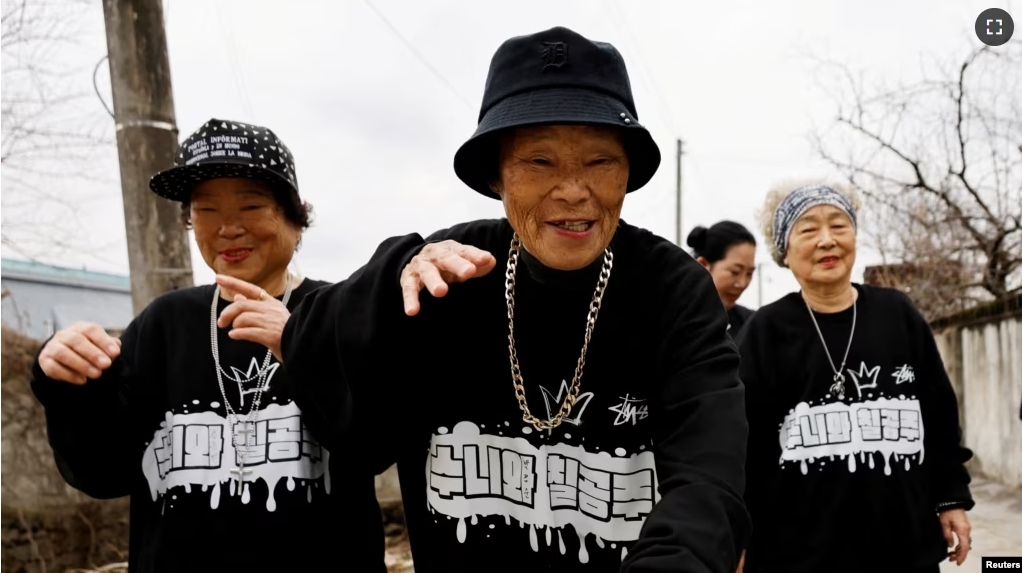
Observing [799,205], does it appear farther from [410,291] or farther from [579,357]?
[410,291]

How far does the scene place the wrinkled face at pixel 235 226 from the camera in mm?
1886

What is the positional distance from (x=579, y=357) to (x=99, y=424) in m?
1.16

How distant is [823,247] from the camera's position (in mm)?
2562

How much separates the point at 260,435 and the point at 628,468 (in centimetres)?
92

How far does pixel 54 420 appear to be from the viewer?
1644 millimetres

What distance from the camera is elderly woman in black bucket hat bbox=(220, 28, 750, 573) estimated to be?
133 cm

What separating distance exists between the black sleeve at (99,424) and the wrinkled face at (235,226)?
0.29 meters

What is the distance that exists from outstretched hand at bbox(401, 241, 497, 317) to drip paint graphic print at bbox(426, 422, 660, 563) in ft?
1.27

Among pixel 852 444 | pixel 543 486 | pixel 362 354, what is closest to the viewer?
pixel 362 354

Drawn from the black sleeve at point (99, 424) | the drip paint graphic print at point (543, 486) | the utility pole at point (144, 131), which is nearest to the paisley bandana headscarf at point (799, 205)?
the drip paint graphic print at point (543, 486)

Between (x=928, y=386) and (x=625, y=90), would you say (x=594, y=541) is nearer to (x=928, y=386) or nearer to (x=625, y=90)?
(x=625, y=90)

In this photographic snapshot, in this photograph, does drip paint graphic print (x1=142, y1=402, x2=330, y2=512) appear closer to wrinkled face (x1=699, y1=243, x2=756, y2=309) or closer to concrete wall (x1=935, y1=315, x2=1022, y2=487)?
wrinkled face (x1=699, y1=243, x2=756, y2=309)

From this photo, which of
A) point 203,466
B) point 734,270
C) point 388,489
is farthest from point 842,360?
point 388,489

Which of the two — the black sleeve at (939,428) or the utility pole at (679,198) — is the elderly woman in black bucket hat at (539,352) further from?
the utility pole at (679,198)
